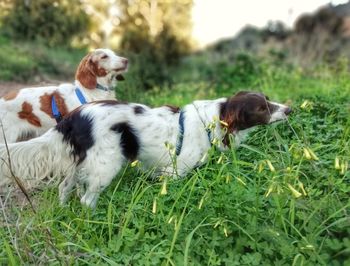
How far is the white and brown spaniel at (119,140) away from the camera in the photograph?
405 cm

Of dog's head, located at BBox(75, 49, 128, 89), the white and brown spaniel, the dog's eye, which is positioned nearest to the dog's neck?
dog's head, located at BBox(75, 49, 128, 89)

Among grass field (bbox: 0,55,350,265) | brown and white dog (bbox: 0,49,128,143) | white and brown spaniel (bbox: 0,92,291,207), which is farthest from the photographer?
brown and white dog (bbox: 0,49,128,143)

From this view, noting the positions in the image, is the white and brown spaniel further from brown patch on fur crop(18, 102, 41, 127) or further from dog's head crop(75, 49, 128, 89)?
dog's head crop(75, 49, 128, 89)

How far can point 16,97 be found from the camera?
5.45 m

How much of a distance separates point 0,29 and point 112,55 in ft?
42.6

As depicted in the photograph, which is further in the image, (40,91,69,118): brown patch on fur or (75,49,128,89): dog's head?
(75,49,128,89): dog's head

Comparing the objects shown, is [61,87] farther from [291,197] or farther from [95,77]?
[291,197]

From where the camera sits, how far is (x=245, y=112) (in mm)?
4301

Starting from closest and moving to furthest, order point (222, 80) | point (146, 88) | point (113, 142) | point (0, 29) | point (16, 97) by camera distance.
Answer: point (113, 142)
point (16, 97)
point (222, 80)
point (146, 88)
point (0, 29)

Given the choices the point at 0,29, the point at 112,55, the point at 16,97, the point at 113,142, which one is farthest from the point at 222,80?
the point at 0,29

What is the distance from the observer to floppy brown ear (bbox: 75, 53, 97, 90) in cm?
584

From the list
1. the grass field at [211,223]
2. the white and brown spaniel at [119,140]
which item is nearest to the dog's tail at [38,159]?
the white and brown spaniel at [119,140]

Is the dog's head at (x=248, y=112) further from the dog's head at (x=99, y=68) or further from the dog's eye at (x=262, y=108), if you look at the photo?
the dog's head at (x=99, y=68)

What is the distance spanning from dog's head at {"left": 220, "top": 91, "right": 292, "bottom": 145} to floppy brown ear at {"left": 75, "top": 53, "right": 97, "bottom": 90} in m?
2.02
